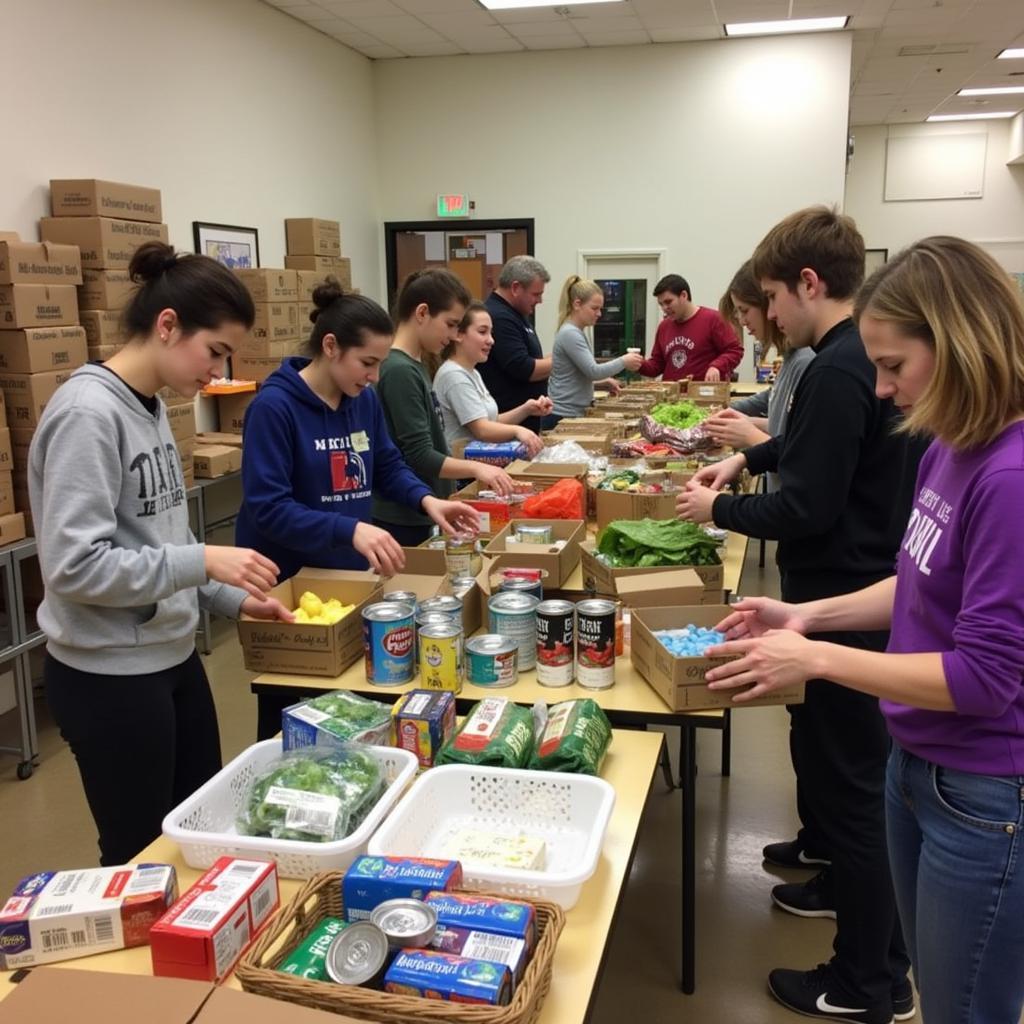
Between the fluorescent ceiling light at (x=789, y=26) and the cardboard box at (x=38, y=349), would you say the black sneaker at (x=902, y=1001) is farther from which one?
the fluorescent ceiling light at (x=789, y=26)

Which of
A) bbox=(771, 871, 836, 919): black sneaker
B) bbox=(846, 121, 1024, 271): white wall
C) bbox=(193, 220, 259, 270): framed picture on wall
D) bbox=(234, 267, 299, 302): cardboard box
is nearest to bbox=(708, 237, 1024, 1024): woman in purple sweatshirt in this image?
bbox=(771, 871, 836, 919): black sneaker

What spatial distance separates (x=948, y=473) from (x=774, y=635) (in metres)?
0.36

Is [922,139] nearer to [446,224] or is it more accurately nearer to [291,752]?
[446,224]

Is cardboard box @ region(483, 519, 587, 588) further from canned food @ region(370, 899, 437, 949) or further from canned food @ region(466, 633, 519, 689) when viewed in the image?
canned food @ region(370, 899, 437, 949)

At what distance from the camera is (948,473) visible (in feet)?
4.33

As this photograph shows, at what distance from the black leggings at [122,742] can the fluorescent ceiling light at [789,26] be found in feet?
23.5

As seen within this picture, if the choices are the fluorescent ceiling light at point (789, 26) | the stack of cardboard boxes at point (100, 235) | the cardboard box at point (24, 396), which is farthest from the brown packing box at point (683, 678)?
the fluorescent ceiling light at point (789, 26)

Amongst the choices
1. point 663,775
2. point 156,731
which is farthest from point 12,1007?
point 663,775

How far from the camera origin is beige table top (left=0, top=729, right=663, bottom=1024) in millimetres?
1115

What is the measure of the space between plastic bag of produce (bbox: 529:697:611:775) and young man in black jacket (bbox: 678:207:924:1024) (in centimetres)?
63

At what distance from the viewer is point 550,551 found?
8.00 feet

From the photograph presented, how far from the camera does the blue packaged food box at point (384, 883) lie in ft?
3.70

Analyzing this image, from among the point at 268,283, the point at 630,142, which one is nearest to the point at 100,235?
the point at 268,283

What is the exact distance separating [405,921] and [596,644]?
880 mm
